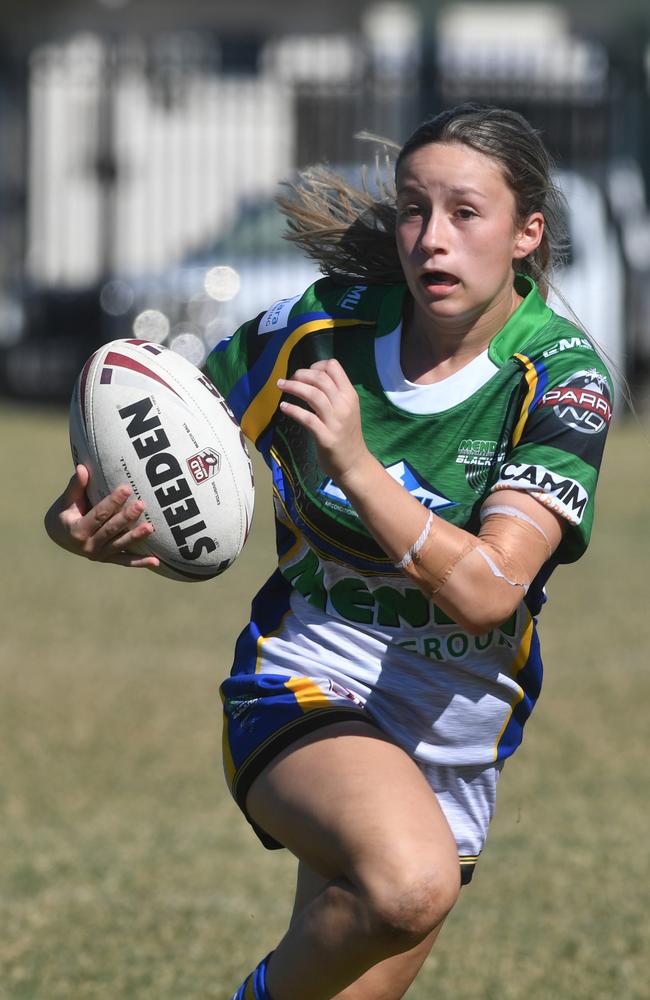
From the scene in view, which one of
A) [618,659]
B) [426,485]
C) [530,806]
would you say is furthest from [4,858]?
[618,659]

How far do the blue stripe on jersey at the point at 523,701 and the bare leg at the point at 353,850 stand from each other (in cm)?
35

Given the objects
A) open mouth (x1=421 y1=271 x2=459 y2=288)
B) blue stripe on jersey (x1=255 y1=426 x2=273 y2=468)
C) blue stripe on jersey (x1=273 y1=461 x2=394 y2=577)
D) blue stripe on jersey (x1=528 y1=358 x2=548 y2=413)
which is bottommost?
blue stripe on jersey (x1=273 y1=461 x2=394 y2=577)

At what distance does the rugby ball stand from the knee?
840 millimetres

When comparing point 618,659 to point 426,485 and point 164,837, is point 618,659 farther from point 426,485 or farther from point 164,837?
point 426,485

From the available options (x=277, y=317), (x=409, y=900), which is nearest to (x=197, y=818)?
(x=277, y=317)

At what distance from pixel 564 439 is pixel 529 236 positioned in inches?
18.6

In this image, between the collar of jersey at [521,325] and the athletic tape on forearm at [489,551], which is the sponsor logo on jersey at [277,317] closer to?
the collar of jersey at [521,325]

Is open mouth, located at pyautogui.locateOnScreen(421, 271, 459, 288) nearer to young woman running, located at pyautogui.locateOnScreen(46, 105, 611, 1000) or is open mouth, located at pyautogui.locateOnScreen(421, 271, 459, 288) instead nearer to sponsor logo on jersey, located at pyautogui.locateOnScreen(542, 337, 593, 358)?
young woman running, located at pyautogui.locateOnScreen(46, 105, 611, 1000)

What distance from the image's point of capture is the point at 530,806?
5.70 metres

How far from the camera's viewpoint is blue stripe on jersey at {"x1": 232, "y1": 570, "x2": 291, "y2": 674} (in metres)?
3.32

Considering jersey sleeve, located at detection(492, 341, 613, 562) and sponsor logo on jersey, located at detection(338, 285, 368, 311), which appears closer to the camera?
jersey sleeve, located at detection(492, 341, 613, 562)

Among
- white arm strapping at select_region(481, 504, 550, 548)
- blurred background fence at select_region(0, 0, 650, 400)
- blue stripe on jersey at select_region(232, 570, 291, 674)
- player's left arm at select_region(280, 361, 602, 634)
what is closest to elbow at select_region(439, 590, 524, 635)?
player's left arm at select_region(280, 361, 602, 634)

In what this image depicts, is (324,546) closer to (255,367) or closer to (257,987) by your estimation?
(255,367)

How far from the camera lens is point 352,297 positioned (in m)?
3.38
